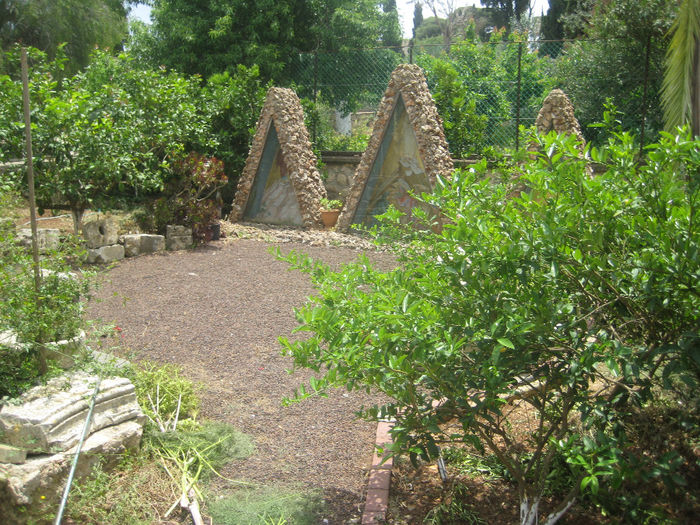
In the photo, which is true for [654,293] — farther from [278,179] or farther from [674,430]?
[278,179]

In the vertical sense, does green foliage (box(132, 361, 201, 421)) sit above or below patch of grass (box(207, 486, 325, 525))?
above

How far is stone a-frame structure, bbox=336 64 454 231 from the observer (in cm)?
980

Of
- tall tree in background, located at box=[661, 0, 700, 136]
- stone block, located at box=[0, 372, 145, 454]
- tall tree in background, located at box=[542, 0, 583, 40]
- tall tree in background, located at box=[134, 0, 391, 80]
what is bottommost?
stone block, located at box=[0, 372, 145, 454]

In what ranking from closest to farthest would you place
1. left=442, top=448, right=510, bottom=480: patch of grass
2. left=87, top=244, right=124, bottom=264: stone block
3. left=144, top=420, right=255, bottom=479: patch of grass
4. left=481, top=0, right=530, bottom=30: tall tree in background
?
left=442, top=448, right=510, bottom=480: patch of grass
left=144, top=420, right=255, bottom=479: patch of grass
left=87, top=244, right=124, bottom=264: stone block
left=481, top=0, right=530, bottom=30: tall tree in background

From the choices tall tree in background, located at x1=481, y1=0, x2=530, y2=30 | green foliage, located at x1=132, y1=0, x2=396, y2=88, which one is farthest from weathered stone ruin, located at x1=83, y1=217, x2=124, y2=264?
tall tree in background, located at x1=481, y1=0, x2=530, y2=30

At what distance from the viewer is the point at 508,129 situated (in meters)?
12.0

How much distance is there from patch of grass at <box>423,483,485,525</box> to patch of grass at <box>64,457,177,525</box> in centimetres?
142

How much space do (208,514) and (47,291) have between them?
Result: 5.36ft

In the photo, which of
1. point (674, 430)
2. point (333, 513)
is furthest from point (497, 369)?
point (333, 513)

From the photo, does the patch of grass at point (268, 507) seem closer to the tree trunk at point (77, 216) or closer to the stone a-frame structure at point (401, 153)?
the tree trunk at point (77, 216)

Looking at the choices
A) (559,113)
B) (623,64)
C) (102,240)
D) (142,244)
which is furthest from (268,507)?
(623,64)

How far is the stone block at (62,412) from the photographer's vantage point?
11.0 ft

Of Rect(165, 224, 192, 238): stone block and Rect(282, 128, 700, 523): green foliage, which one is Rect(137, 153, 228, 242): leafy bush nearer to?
Rect(165, 224, 192, 238): stone block

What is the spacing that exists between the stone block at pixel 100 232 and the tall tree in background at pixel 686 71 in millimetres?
6985
